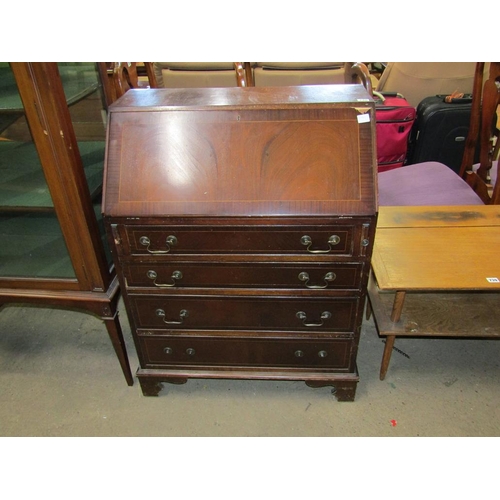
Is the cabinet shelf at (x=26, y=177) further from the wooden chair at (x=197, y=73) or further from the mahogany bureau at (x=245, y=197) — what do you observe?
the wooden chair at (x=197, y=73)

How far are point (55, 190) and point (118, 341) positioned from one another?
2.67 ft

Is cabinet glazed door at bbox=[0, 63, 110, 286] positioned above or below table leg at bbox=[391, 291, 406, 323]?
above

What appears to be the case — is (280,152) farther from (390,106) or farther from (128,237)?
(390,106)

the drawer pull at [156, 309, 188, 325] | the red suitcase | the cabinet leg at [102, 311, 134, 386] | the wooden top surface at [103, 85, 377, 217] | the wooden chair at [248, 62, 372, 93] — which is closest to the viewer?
the wooden top surface at [103, 85, 377, 217]

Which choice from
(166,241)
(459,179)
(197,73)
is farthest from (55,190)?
(459,179)

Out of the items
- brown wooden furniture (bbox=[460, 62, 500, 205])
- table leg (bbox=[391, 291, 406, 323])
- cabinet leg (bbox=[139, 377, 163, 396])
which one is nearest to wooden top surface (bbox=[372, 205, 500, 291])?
table leg (bbox=[391, 291, 406, 323])

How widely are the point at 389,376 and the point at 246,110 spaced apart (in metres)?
1.61

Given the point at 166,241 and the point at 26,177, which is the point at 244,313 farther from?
the point at 26,177

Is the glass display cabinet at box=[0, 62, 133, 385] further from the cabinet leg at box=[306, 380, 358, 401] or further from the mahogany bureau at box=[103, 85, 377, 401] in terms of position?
the cabinet leg at box=[306, 380, 358, 401]

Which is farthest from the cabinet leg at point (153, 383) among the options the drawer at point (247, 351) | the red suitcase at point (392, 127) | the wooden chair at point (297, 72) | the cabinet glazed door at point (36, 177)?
the wooden chair at point (297, 72)

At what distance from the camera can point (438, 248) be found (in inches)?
79.4

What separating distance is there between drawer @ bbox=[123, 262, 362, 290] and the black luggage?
2.11 metres

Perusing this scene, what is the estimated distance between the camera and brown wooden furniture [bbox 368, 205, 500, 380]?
185 centimetres

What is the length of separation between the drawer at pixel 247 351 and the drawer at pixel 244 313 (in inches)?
3.2
